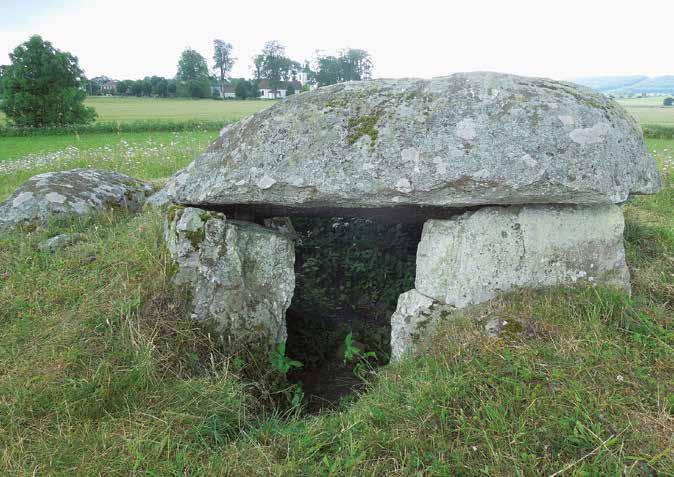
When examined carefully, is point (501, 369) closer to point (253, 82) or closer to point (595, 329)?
point (595, 329)

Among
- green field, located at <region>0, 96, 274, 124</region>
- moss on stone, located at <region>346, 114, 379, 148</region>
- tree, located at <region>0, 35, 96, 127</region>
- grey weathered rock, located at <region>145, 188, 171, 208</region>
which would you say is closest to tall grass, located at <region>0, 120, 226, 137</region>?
green field, located at <region>0, 96, 274, 124</region>

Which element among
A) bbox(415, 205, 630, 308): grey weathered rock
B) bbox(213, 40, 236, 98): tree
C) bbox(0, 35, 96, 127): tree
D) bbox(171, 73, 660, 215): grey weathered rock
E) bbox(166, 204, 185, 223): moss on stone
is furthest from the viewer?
bbox(213, 40, 236, 98): tree

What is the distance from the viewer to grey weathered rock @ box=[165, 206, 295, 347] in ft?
12.9

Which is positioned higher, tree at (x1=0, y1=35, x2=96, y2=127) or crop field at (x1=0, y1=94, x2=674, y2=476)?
tree at (x1=0, y1=35, x2=96, y2=127)

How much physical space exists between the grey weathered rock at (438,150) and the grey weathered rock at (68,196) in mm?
2910

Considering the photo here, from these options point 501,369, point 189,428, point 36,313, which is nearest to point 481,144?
point 501,369

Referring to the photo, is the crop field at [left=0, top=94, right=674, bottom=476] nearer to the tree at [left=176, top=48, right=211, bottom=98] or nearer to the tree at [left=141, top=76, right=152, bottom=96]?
the tree at [left=176, top=48, right=211, bottom=98]

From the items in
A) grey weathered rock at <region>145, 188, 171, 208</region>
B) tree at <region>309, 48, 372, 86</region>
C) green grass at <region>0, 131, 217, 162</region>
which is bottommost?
grey weathered rock at <region>145, 188, 171, 208</region>

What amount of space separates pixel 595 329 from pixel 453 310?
996 millimetres

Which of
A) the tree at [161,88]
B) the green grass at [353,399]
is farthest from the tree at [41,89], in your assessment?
the tree at [161,88]

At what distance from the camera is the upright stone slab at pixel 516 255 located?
12.4 ft

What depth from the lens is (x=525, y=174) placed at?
11.5ft

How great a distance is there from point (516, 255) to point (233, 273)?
7.41 feet

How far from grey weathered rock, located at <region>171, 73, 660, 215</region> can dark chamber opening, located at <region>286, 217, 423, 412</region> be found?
56.2 inches
